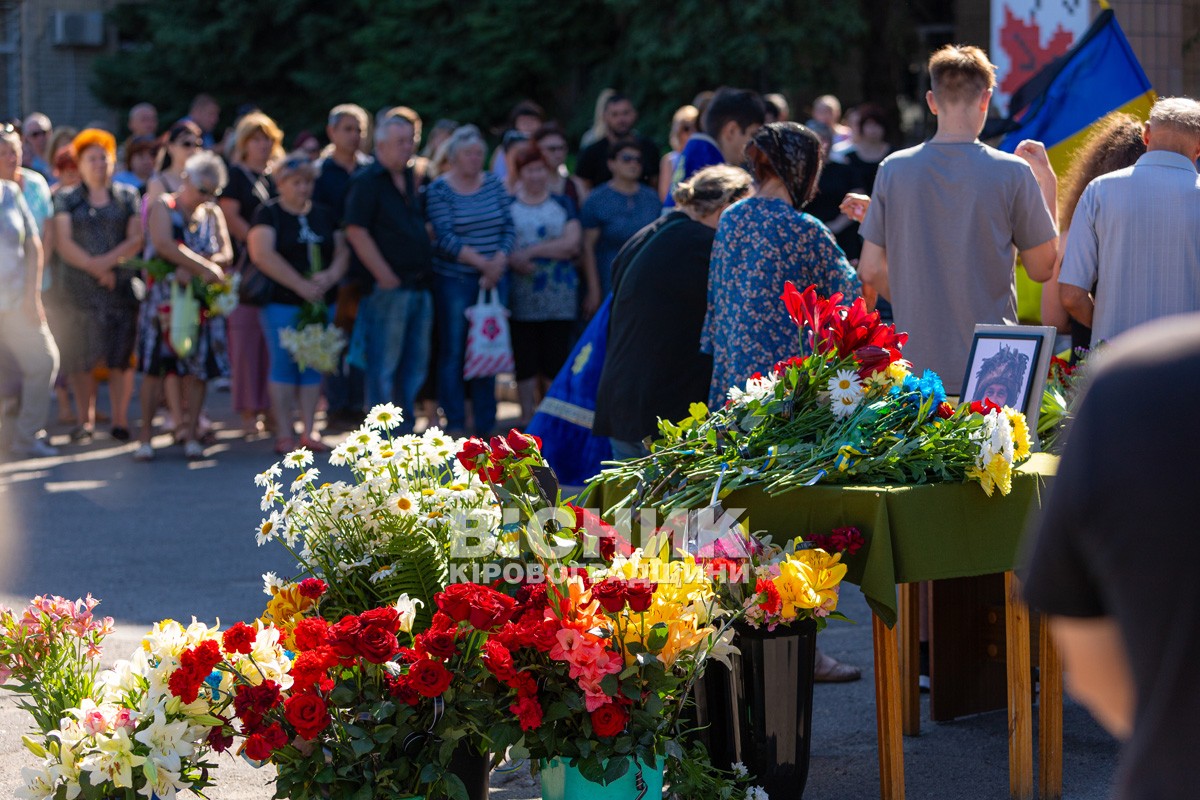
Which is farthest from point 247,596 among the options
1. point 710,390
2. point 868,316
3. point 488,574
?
point 868,316

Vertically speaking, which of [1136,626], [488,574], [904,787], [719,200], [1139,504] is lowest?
[904,787]

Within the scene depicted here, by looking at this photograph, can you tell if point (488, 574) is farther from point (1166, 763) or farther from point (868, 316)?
point (1166, 763)

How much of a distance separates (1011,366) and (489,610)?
191 cm

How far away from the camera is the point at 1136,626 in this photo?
5.24ft

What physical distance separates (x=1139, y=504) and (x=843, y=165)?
7.51m

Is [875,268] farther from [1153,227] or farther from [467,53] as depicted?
[467,53]

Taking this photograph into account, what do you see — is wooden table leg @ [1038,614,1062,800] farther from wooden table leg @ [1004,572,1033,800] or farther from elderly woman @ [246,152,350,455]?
elderly woman @ [246,152,350,455]

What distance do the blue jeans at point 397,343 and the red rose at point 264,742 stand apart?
666cm

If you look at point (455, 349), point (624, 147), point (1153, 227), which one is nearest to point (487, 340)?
point (455, 349)

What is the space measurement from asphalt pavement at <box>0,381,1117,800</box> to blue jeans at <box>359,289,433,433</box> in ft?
2.60

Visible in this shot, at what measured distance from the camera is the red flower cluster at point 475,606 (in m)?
3.45

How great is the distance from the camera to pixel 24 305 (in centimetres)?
956

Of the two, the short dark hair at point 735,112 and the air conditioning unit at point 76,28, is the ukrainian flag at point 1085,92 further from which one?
the air conditioning unit at point 76,28

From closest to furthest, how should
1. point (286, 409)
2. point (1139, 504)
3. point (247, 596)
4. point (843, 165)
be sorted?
1. point (1139, 504)
2. point (247, 596)
3. point (843, 165)
4. point (286, 409)
